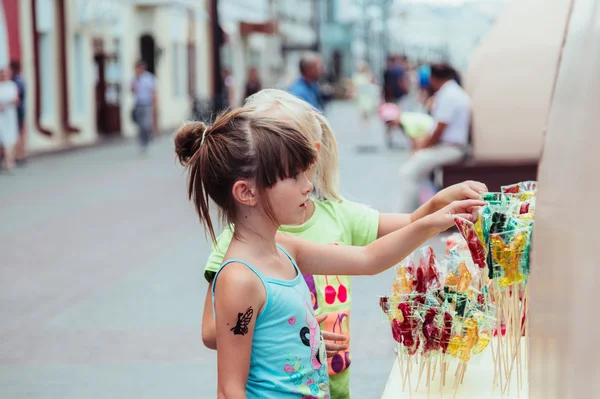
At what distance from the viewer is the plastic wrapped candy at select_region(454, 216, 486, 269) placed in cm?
251

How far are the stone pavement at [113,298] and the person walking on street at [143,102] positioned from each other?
22.3 feet

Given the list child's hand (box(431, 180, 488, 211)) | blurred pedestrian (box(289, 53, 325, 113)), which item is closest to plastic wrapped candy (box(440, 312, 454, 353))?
child's hand (box(431, 180, 488, 211))

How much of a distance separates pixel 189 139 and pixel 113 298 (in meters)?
5.21

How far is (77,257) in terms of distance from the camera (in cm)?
920

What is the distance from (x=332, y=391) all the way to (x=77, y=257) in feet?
21.6

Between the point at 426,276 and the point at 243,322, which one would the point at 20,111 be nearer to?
the point at 426,276

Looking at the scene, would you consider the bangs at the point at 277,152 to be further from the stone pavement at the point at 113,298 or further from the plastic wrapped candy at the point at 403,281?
the stone pavement at the point at 113,298

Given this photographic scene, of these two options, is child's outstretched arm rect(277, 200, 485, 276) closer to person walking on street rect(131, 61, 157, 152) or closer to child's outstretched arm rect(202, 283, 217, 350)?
child's outstretched arm rect(202, 283, 217, 350)

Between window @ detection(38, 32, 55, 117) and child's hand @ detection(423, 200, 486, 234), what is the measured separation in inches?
833

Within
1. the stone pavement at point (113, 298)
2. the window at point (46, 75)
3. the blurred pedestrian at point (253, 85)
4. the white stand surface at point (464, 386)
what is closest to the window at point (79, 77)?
the window at point (46, 75)

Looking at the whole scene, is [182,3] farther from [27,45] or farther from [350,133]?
[27,45]

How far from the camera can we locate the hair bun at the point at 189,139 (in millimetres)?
2418

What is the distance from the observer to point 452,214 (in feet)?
8.18

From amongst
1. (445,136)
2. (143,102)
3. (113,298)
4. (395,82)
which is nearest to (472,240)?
(113,298)
